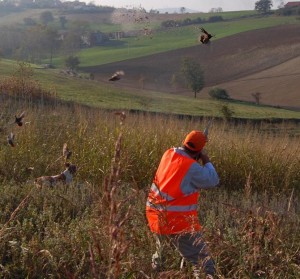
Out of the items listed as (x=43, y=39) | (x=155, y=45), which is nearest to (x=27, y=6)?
(x=155, y=45)

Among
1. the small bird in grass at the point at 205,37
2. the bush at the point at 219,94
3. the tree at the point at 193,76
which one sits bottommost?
the bush at the point at 219,94

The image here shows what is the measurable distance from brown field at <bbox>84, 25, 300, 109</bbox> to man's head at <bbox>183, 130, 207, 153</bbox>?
41.8 meters

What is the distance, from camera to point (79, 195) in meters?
6.37

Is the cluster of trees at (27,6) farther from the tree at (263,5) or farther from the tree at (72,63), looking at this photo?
the tree at (263,5)

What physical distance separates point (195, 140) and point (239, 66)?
5107 cm

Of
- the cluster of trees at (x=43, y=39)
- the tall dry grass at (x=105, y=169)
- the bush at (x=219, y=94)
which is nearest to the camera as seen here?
the tall dry grass at (x=105, y=169)

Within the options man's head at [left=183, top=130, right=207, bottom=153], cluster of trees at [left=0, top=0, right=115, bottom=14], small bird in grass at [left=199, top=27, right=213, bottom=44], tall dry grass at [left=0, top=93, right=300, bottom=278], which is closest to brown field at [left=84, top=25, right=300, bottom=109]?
cluster of trees at [left=0, top=0, right=115, bottom=14]

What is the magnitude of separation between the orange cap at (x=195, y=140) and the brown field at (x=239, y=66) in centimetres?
4178

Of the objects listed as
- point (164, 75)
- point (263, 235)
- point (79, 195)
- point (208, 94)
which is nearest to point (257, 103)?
point (208, 94)

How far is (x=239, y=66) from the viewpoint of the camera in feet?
177

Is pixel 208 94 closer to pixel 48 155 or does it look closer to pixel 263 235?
pixel 48 155

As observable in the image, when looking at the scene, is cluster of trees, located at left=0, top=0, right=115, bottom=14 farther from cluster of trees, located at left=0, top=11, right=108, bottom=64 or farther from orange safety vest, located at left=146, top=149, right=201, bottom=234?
orange safety vest, located at left=146, top=149, right=201, bottom=234

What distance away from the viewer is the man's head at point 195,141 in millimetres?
4320

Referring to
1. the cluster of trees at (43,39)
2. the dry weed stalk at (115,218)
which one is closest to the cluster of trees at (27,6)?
the cluster of trees at (43,39)
